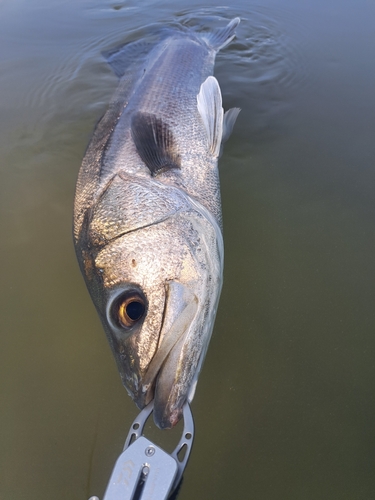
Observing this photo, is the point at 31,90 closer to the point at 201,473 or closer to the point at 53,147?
the point at 53,147

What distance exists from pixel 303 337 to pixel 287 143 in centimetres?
171

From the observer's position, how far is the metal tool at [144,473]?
121 cm

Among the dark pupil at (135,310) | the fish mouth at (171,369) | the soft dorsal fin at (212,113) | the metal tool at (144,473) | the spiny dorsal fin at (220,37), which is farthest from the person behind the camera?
the spiny dorsal fin at (220,37)

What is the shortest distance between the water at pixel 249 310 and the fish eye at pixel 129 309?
0.51 m

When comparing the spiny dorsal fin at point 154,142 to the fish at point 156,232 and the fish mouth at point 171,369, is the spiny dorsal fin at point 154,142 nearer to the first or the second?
the fish at point 156,232

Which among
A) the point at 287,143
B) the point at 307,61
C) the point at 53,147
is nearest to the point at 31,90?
the point at 53,147

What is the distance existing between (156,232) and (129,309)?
423 mm

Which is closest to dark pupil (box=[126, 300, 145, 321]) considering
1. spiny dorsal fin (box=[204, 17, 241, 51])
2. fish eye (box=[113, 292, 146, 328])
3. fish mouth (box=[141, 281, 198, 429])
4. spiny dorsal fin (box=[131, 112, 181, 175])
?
fish eye (box=[113, 292, 146, 328])

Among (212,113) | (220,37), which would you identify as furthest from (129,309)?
(220,37)

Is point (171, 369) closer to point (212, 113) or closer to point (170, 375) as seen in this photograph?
point (170, 375)

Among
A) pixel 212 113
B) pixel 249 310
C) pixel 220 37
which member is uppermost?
pixel 220 37

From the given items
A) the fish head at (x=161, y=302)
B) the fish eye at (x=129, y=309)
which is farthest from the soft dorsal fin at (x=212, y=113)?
the fish eye at (x=129, y=309)

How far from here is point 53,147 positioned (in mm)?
3146

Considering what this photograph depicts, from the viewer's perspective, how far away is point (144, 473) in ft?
4.17
